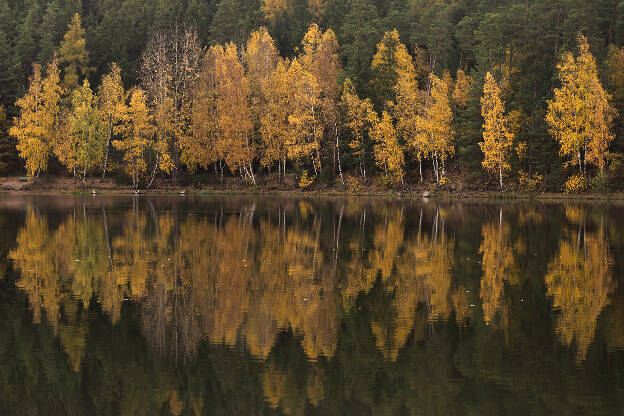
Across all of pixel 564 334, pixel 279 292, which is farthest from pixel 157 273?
pixel 564 334

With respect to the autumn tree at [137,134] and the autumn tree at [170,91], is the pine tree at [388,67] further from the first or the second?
the autumn tree at [137,134]

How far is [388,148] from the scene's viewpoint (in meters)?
74.9

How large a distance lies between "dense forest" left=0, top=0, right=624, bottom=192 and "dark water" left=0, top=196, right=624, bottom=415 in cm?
3996

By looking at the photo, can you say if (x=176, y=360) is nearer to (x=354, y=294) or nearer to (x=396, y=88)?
(x=354, y=294)

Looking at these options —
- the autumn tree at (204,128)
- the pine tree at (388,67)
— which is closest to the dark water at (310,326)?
the autumn tree at (204,128)

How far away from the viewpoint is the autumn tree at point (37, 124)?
81438mm

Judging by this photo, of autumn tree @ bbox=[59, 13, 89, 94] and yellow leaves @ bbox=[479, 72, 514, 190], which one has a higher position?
autumn tree @ bbox=[59, 13, 89, 94]

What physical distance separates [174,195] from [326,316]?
6414 cm

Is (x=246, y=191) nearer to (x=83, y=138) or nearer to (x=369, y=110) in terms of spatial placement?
(x=369, y=110)

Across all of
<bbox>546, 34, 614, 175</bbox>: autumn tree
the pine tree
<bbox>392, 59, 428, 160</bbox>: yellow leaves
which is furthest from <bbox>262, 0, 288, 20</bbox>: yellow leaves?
<bbox>546, 34, 614, 175</bbox>: autumn tree

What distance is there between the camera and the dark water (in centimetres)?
1084

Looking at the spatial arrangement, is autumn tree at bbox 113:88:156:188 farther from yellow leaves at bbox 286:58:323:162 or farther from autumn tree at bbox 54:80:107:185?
yellow leaves at bbox 286:58:323:162

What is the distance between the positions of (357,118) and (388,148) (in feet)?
20.6

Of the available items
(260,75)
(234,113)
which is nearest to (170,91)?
(234,113)
